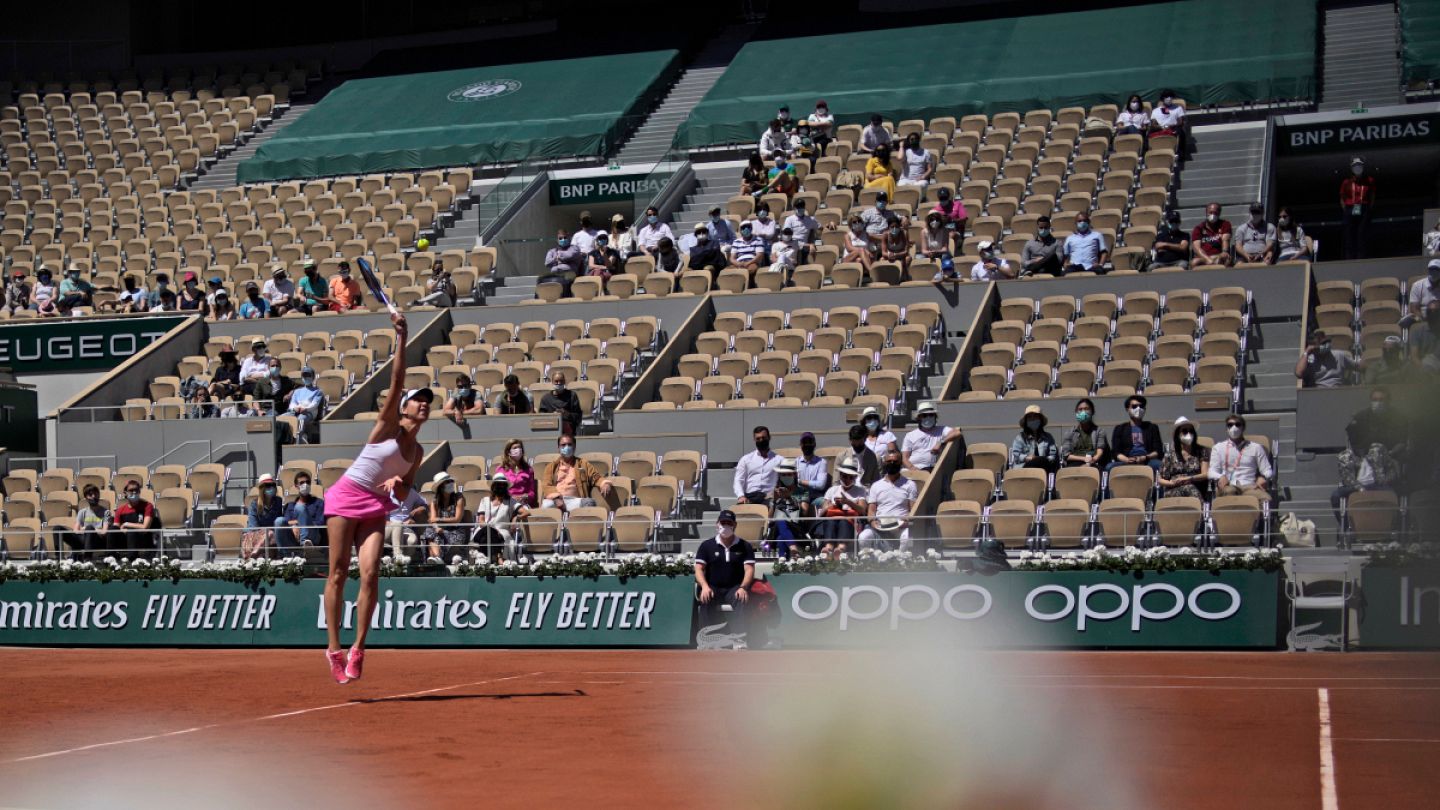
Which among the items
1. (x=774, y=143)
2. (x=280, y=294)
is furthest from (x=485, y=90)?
(x=280, y=294)

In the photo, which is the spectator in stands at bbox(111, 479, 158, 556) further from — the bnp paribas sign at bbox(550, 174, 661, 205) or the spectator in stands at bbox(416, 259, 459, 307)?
the bnp paribas sign at bbox(550, 174, 661, 205)

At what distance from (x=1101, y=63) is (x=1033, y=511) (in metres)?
18.8

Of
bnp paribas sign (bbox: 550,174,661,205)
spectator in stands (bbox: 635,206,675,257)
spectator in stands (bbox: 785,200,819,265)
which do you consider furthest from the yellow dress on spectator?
bnp paribas sign (bbox: 550,174,661,205)

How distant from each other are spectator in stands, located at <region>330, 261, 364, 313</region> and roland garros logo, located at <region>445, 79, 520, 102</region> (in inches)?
515

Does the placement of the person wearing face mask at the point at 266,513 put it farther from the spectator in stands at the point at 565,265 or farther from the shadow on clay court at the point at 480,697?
the shadow on clay court at the point at 480,697

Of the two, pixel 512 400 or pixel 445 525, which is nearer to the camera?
pixel 445 525

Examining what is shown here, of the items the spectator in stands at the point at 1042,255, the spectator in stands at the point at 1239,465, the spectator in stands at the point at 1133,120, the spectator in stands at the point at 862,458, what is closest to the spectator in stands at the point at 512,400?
the spectator in stands at the point at 862,458

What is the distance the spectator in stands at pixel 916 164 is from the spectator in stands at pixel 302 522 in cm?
1374

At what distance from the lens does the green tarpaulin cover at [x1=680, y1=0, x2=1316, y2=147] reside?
3291cm

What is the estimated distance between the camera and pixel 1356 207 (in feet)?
90.5

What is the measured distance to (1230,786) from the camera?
705 centimetres

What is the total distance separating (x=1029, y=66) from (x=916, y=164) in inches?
270

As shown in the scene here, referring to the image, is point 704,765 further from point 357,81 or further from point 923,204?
point 357,81

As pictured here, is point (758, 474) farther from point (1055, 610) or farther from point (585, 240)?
Result: point (585, 240)
